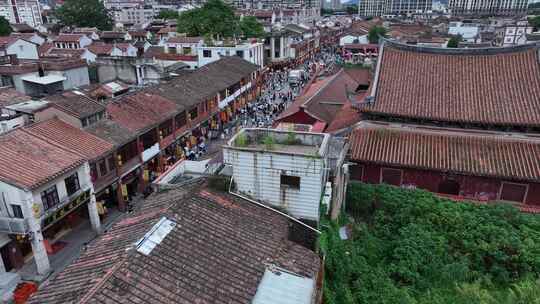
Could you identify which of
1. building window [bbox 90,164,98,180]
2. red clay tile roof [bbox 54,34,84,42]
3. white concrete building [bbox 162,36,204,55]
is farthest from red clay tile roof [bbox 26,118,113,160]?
red clay tile roof [bbox 54,34,84,42]

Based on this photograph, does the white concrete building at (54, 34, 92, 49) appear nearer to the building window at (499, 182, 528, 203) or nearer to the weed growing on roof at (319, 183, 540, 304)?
the weed growing on roof at (319, 183, 540, 304)

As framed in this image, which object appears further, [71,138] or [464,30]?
[464,30]

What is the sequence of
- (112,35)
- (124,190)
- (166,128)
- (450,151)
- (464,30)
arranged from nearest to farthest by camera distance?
(450,151), (124,190), (166,128), (112,35), (464,30)

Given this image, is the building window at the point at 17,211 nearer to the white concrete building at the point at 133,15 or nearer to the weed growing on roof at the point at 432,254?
the weed growing on roof at the point at 432,254

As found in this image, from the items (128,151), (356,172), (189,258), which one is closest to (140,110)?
(128,151)

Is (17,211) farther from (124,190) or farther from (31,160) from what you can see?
(124,190)

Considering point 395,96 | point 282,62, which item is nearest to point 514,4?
point 282,62
